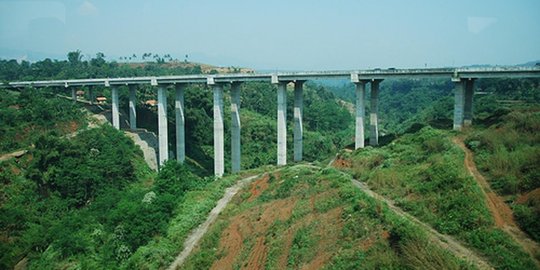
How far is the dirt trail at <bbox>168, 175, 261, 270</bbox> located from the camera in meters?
24.8

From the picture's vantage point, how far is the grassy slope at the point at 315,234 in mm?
15891

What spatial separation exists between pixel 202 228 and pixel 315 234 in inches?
406

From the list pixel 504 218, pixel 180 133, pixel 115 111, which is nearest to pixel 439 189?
pixel 504 218

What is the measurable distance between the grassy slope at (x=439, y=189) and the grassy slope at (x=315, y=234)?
1.92 meters

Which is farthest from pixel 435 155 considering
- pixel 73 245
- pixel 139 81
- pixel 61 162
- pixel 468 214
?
pixel 139 81

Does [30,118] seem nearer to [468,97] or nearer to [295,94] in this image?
[295,94]

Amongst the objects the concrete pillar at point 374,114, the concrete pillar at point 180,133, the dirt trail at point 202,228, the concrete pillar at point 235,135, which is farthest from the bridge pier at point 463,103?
the concrete pillar at point 180,133

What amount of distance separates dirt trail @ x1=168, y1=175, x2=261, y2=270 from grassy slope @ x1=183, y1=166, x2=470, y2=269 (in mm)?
773

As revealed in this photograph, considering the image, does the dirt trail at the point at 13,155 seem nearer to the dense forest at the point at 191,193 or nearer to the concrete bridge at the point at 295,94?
the dense forest at the point at 191,193

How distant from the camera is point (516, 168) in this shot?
22.7m

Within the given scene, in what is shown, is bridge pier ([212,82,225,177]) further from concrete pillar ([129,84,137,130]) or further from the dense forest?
concrete pillar ([129,84,137,130])

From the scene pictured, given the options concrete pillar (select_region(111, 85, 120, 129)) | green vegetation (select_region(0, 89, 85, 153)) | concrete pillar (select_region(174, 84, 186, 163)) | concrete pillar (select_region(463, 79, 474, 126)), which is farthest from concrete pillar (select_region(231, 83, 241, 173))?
concrete pillar (select_region(463, 79, 474, 126))

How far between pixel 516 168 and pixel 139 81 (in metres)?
52.3

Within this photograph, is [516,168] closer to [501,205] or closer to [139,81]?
[501,205]
